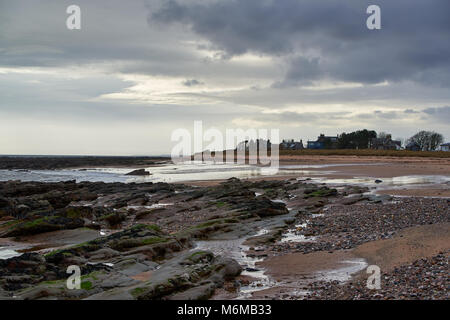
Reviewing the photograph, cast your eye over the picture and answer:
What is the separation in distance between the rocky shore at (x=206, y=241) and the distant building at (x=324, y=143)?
359 feet

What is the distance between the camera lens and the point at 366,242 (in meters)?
11.9

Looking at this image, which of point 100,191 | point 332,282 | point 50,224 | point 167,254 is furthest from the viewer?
point 100,191

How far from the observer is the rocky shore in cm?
813

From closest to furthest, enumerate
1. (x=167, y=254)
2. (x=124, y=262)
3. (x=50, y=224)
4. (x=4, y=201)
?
(x=124, y=262)
(x=167, y=254)
(x=50, y=224)
(x=4, y=201)

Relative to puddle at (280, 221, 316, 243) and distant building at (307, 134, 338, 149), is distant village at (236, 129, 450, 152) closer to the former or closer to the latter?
distant building at (307, 134, 338, 149)

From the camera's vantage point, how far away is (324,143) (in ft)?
443

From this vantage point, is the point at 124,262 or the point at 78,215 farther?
the point at 78,215

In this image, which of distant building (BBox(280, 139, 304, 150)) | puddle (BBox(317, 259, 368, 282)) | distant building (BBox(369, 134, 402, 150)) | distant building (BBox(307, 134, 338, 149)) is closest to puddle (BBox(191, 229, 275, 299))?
puddle (BBox(317, 259, 368, 282))

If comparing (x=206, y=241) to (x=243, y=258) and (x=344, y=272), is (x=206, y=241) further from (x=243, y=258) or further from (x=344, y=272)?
(x=344, y=272)

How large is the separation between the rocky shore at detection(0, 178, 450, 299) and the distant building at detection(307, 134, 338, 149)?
10937 centimetres

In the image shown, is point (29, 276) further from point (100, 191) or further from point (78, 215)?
point (100, 191)

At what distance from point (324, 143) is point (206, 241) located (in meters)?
126
